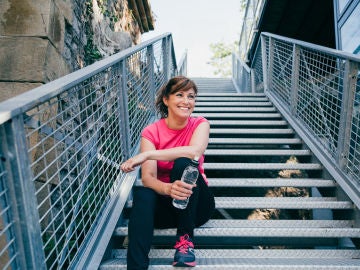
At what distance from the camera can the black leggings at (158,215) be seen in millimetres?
1521

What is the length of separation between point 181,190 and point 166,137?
1.62ft

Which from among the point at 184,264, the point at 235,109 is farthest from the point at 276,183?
the point at 235,109

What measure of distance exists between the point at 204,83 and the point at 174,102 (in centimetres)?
692

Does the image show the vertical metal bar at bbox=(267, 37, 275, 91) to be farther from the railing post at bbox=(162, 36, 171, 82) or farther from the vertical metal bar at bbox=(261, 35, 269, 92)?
the railing post at bbox=(162, 36, 171, 82)

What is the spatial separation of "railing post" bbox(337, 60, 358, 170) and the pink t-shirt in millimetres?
1038

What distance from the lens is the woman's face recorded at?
1.92 metres

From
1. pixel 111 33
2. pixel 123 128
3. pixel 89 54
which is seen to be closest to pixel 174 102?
pixel 123 128

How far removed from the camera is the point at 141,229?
1.56 metres

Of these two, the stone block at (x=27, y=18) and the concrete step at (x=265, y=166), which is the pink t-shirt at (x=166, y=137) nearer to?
the concrete step at (x=265, y=166)

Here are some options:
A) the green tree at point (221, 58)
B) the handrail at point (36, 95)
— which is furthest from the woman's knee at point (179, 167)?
the green tree at point (221, 58)

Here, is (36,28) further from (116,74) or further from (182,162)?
(182,162)

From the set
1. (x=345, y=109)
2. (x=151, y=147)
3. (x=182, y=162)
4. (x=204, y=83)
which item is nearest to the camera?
(x=182, y=162)

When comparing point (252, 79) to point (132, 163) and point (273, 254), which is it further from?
point (132, 163)

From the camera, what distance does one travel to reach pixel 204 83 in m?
8.73
